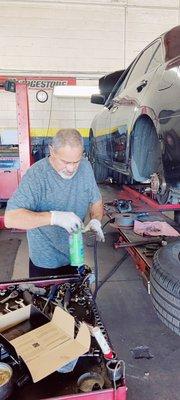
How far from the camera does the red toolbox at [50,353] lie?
94cm

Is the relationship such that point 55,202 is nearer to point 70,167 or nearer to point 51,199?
point 51,199

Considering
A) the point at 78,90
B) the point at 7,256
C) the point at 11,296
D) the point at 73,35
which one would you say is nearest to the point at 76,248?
the point at 11,296

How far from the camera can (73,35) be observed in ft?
29.5

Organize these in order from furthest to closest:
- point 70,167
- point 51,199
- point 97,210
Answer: point 97,210
point 51,199
point 70,167

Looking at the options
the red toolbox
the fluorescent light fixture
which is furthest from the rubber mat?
the fluorescent light fixture

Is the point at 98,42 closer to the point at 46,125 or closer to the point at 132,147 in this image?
the point at 46,125

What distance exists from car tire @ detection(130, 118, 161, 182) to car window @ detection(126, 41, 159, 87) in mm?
606

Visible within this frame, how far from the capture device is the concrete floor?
5.77 ft

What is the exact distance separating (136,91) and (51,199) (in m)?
1.54

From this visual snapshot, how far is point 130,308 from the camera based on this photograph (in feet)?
8.29

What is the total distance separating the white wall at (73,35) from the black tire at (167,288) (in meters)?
8.14

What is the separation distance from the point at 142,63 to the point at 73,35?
6.54 metres

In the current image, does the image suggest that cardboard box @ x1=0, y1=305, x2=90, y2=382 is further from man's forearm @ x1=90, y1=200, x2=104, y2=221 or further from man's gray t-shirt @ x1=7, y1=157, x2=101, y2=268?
man's forearm @ x1=90, y1=200, x2=104, y2=221

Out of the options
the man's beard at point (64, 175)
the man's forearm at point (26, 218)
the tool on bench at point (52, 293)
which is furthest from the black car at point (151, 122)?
the tool on bench at point (52, 293)
